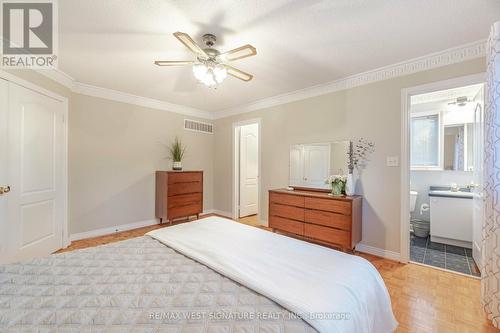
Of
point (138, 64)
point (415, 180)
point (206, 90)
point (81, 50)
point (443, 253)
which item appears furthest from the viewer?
point (415, 180)

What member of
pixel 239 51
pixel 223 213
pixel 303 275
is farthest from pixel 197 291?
pixel 223 213

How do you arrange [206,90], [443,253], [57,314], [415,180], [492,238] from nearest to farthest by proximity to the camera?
[57,314], [492,238], [443,253], [206,90], [415,180]

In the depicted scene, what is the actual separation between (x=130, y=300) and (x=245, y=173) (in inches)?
156

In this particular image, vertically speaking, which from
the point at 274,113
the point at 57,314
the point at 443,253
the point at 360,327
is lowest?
the point at 443,253

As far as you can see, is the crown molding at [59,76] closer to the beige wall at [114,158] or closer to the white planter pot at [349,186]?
the beige wall at [114,158]

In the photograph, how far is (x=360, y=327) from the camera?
100 cm

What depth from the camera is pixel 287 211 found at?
3.37 m

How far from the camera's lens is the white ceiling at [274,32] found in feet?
5.59

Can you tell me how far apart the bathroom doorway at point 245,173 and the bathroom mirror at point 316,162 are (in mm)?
1261

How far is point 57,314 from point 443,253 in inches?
157

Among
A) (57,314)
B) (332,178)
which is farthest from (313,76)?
(57,314)

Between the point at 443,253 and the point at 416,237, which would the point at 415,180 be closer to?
the point at 416,237

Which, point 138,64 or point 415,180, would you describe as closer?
point 138,64

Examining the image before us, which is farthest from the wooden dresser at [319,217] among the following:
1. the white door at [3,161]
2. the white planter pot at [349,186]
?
the white door at [3,161]
